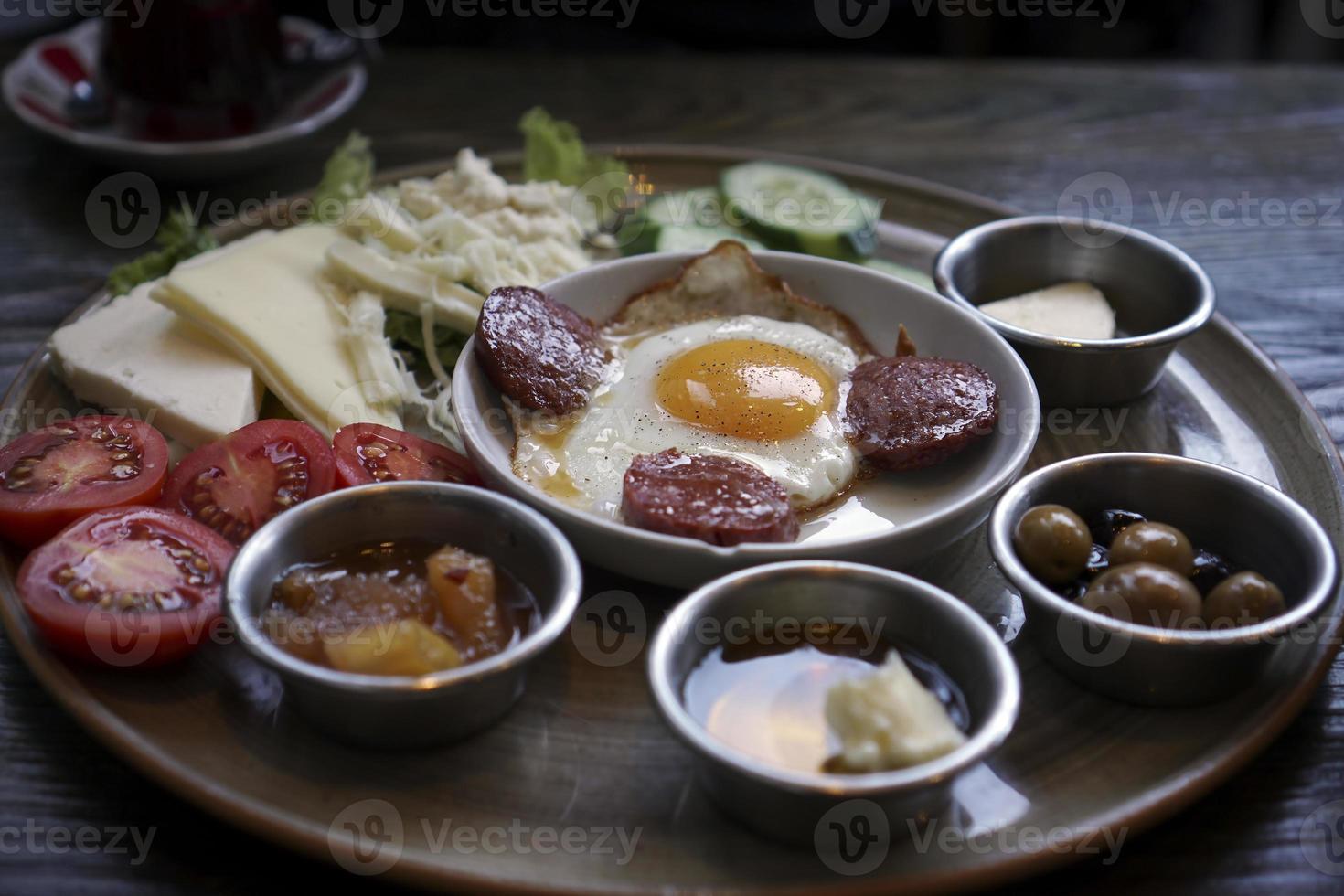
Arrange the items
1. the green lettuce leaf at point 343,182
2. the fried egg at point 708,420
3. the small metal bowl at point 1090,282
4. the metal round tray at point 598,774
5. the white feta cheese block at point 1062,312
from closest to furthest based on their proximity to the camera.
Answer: the metal round tray at point 598,774
the fried egg at point 708,420
the small metal bowl at point 1090,282
the white feta cheese block at point 1062,312
the green lettuce leaf at point 343,182

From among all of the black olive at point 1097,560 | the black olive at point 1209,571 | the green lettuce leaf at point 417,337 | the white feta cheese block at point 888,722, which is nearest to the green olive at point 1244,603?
the black olive at point 1209,571

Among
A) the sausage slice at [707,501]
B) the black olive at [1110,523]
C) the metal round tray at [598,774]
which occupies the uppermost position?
the sausage slice at [707,501]

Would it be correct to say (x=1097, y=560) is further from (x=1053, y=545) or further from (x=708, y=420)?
(x=708, y=420)

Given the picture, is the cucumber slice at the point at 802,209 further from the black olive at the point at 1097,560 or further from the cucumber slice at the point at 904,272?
the black olive at the point at 1097,560

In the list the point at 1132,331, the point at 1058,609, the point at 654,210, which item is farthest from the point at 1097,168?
the point at 1058,609

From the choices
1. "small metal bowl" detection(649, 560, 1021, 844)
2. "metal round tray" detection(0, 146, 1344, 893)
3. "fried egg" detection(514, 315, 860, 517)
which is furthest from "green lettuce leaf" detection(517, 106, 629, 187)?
"small metal bowl" detection(649, 560, 1021, 844)

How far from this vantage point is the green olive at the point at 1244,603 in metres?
2.71

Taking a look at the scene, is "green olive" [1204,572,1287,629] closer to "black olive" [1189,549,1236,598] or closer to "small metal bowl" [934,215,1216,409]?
"black olive" [1189,549,1236,598]

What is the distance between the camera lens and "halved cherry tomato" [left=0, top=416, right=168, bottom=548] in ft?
10.0

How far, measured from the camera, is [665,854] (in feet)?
7.88

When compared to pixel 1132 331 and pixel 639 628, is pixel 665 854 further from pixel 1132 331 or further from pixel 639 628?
pixel 1132 331

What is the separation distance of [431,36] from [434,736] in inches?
269

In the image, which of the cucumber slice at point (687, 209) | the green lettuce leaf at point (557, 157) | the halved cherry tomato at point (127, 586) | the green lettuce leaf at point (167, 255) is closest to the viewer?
the halved cherry tomato at point (127, 586)

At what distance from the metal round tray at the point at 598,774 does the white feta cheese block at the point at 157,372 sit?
0.68 meters
